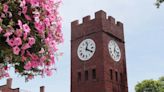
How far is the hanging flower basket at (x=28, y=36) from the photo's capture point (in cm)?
342

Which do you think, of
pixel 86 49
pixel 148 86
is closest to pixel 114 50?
pixel 86 49

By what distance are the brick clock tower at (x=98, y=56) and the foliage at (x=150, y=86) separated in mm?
8031

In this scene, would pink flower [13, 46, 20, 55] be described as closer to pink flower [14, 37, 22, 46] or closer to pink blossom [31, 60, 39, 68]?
pink flower [14, 37, 22, 46]

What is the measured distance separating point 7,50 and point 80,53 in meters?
29.8

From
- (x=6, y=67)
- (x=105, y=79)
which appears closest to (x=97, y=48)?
(x=105, y=79)

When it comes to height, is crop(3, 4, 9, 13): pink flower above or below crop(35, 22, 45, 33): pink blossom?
above

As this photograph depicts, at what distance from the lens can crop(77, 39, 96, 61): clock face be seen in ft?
107

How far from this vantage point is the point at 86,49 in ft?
107

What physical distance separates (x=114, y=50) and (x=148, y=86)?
1055cm

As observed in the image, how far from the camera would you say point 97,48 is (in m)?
32.1

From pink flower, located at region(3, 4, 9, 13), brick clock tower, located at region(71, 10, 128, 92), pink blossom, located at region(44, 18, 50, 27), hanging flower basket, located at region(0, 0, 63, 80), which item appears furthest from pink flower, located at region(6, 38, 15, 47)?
brick clock tower, located at region(71, 10, 128, 92)

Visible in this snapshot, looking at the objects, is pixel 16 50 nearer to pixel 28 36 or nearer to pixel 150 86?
pixel 28 36

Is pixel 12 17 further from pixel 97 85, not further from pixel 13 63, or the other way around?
pixel 97 85

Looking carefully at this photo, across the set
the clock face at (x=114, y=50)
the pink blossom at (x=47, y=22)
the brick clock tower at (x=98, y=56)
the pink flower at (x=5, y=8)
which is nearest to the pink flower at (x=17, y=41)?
the pink flower at (x=5, y=8)
